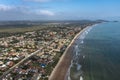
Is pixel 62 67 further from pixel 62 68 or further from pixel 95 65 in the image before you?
pixel 95 65

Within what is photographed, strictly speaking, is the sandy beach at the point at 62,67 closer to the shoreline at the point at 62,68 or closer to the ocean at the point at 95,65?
the shoreline at the point at 62,68

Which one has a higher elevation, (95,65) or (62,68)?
(95,65)

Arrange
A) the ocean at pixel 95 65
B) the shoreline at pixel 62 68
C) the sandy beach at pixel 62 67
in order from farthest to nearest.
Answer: the sandy beach at pixel 62 67
the shoreline at pixel 62 68
the ocean at pixel 95 65

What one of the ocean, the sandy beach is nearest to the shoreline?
the sandy beach

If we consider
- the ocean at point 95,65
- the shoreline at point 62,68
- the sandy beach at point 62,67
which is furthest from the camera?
the sandy beach at point 62,67

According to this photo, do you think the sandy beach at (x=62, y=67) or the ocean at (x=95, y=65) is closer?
the ocean at (x=95, y=65)

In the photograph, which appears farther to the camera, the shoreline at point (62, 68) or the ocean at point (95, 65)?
the shoreline at point (62, 68)

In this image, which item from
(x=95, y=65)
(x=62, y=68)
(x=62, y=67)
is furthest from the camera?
(x=95, y=65)

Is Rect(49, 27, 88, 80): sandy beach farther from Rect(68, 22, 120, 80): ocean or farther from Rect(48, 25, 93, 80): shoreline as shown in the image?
Rect(68, 22, 120, 80): ocean

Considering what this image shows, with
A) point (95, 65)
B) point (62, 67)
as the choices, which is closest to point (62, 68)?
point (62, 67)

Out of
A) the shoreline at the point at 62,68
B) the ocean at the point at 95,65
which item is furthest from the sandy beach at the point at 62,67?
the ocean at the point at 95,65

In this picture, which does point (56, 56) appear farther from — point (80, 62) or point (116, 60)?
point (116, 60)

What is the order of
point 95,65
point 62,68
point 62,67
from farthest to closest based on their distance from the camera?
point 95,65 < point 62,67 < point 62,68
